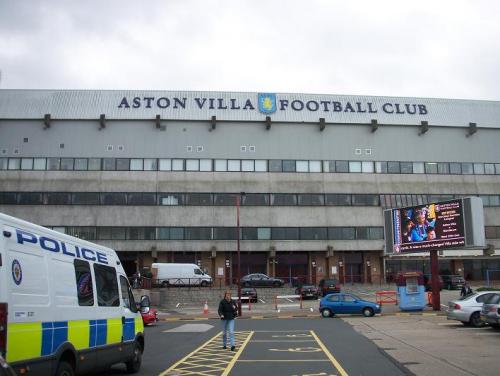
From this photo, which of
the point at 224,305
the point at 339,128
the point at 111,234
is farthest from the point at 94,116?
the point at 224,305

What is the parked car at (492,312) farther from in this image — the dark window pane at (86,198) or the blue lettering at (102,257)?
the dark window pane at (86,198)

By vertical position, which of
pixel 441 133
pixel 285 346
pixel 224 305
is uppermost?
pixel 441 133

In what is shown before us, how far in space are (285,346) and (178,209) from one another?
44613 millimetres

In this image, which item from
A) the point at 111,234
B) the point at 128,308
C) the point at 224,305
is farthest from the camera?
the point at 111,234

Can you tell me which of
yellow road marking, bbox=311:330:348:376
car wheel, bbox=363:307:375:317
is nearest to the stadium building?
car wheel, bbox=363:307:375:317

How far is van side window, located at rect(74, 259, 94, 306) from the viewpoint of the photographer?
8.97 m

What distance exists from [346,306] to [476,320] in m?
10.2

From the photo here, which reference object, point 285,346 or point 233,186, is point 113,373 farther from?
point 233,186

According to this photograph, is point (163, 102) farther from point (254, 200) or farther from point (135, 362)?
point (135, 362)

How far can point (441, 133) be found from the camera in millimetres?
66125

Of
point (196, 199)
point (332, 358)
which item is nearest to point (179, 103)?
point (196, 199)

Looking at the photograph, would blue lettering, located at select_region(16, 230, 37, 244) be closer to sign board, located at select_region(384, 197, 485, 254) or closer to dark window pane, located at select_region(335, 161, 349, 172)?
sign board, located at select_region(384, 197, 485, 254)

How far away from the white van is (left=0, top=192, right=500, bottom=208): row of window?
1011 cm

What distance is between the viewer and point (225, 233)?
6038 centimetres
